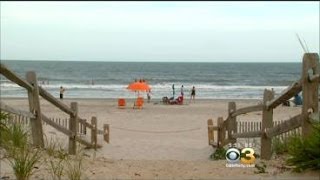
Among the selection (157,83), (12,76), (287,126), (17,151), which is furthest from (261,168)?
(157,83)

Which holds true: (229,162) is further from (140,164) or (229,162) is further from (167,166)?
(140,164)

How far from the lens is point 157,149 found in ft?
43.7

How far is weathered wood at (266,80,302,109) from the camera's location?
608cm

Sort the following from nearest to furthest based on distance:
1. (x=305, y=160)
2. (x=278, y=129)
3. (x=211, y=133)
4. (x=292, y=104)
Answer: (x=305, y=160) < (x=278, y=129) < (x=211, y=133) < (x=292, y=104)

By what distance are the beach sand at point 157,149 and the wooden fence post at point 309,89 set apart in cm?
63

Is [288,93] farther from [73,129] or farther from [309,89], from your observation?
[73,129]

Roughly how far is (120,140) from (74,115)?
237 inches

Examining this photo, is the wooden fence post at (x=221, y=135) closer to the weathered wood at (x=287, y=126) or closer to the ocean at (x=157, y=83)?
the weathered wood at (x=287, y=126)

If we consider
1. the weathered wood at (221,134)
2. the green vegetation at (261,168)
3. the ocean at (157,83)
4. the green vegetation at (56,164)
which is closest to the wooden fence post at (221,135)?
the weathered wood at (221,134)

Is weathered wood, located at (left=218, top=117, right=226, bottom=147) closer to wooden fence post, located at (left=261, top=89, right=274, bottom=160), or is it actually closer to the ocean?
wooden fence post, located at (left=261, top=89, right=274, bottom=160)

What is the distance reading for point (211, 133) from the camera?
12914mm

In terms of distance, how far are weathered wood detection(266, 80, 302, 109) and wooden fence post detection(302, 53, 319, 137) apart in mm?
229

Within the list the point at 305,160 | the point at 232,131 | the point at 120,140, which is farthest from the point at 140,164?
the point at 120,140

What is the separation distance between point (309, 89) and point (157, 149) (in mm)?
7986
